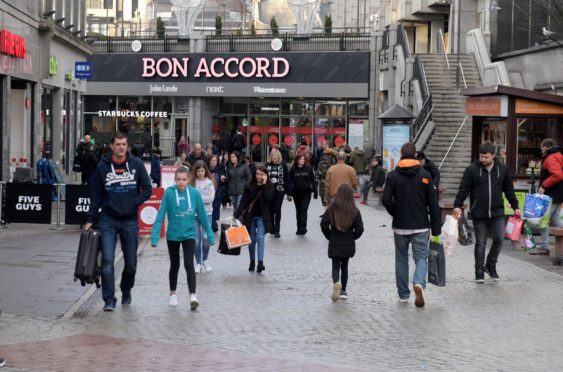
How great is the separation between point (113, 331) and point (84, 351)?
114 cm

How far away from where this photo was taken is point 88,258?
11805mm

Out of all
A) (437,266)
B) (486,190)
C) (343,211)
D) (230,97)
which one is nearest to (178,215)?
(343,211)

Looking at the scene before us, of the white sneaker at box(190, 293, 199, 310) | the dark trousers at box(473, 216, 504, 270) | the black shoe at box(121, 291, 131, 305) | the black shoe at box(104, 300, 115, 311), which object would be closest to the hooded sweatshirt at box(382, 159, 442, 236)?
the dark trousers at box(473, 216, 504, 270)

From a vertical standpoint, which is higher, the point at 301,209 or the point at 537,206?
the point at 537,206

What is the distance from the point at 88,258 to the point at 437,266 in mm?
4142

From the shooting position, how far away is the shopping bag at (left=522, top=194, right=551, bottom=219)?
60.3 ft

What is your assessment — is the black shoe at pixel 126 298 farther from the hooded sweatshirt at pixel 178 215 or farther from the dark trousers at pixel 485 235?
the dark trousers at pixel 485 235

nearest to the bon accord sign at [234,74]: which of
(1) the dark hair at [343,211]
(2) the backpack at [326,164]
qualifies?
(2) the backpack at [326,164]

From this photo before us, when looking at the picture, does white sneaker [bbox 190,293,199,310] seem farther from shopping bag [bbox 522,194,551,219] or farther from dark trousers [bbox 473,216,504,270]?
shopping bag [bbox 522,194,551,219]

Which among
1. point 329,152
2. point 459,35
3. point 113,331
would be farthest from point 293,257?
point 459,35

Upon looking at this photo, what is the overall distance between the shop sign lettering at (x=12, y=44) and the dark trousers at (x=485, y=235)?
14564mm

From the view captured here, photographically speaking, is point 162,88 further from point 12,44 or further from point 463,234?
point 463,234

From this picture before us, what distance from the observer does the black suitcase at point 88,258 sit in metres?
11.8

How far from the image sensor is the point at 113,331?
35.9ft
